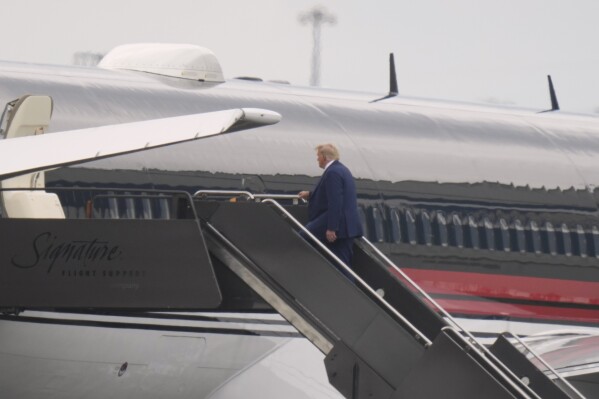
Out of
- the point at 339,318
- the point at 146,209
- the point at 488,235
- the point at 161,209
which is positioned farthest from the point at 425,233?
the point at 339,318

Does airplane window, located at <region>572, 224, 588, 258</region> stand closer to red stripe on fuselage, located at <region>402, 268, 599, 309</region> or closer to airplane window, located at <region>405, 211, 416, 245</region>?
red stripe on fuselage, located at <region>402, 268, 599, 309</region>

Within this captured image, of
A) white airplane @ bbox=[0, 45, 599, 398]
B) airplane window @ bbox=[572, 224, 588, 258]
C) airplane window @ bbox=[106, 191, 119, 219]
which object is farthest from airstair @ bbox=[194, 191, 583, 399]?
airplane window @ bbox=[572, 224, 588, 258]

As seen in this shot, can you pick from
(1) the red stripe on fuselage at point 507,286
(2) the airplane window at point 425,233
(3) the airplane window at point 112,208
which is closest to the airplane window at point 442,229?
(2) the airplane window at point 425,233

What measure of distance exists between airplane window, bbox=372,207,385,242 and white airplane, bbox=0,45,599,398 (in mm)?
17

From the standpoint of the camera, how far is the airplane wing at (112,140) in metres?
8.49

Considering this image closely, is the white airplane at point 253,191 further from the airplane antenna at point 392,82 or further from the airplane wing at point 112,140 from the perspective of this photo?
the airplane antenna at point 392,82

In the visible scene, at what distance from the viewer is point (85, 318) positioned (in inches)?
508

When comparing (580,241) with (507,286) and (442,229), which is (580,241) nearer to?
(507,286)

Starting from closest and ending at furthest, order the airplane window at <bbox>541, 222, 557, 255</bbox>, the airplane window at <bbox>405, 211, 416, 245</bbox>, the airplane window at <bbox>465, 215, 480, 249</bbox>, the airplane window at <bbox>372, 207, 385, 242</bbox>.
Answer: the airplane window at <bbox>372, 207, 385, 242</bbox> → the airplane window at <bbox>405, 211, 416, 245</bbox> → the airplane window at <bbox>465, 215, 480, 249</bbox> → the airplane window at <bbox>541, 222, 557, 255</bbox>

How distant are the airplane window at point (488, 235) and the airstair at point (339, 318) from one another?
601 centimetres

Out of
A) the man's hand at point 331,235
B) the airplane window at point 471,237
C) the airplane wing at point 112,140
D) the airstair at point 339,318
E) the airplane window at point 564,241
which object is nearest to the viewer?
the airplane wing at point 112,140

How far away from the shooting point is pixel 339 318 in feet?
33.2
